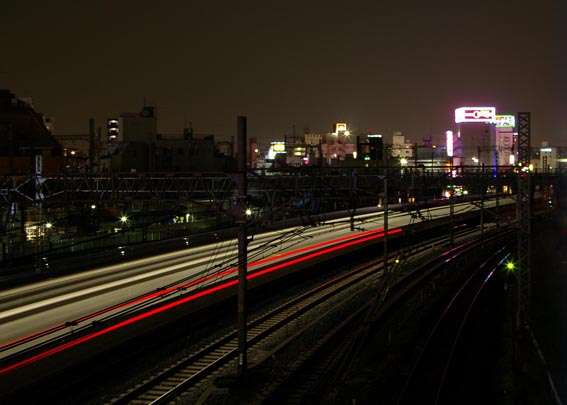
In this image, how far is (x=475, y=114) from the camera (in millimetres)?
64375

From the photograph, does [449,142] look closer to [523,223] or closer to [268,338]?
[523,223]

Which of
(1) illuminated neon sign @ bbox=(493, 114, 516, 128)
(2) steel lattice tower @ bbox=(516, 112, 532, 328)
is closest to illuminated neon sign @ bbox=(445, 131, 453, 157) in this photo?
(1) illuminated neon sign @ bbox=(493, 114, 516, 128)

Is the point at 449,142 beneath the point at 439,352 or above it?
above

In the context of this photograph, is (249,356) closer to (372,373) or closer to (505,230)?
(372,373)

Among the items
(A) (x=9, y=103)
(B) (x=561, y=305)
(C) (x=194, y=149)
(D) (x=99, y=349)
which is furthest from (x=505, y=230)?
(A) (x=9, y=103)

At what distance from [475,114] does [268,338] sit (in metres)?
59.0

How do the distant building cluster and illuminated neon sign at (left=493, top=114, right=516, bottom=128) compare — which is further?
illuminated neon sign at (left=493, top=114, right=516, bottom=128)

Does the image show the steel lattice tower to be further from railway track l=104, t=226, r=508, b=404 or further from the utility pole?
the utility pole

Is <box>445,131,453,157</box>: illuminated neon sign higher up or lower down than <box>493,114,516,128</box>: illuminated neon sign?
lower down

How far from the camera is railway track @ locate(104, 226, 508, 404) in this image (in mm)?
8461

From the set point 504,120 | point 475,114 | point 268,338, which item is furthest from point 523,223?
point 504,120

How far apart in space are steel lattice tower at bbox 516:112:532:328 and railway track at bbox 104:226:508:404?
11.8 feet

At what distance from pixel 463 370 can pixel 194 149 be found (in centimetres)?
3985

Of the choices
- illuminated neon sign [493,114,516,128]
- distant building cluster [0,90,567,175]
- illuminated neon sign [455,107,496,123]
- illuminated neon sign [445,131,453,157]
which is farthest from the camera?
illuminated neon sign [493,114,516,128]
